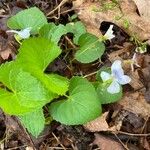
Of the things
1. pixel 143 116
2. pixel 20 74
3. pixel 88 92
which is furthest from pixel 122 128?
pixel 20 74

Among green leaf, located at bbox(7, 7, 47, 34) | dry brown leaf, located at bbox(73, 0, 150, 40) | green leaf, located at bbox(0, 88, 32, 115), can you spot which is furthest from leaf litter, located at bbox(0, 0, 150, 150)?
green leaf, located at bbox(0, 88, 32, 115)

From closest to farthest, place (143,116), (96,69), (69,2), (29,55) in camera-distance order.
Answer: (29,55), (143,116), (96,69), (69,2)

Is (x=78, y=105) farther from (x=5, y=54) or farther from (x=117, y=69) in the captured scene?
(x=5, y=54)

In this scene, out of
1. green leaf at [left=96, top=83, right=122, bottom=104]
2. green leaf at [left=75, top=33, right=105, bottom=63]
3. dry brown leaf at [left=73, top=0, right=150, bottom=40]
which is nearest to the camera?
green leaf at [left=96, top=83, right=122, bottom=104]

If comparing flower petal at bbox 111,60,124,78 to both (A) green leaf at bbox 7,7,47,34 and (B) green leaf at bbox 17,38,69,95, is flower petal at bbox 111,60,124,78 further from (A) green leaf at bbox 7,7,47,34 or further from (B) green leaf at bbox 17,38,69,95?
(A) green leaf at bbox 7,7,47,34

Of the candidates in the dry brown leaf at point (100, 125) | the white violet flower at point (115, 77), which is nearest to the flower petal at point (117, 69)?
the white violet flower at point (115, 77)

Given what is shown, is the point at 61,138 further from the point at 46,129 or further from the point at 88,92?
the point at 88,92
